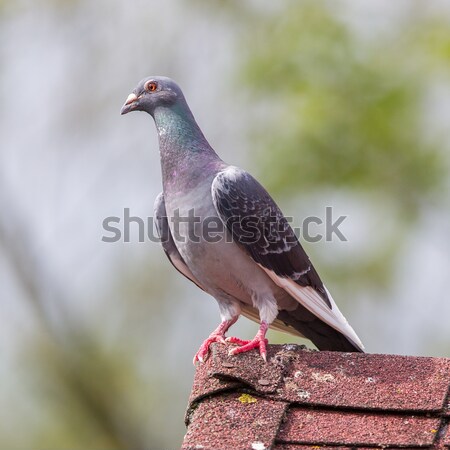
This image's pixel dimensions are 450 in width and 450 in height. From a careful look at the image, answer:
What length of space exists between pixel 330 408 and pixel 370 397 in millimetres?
187

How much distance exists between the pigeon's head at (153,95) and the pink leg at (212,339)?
1463mm

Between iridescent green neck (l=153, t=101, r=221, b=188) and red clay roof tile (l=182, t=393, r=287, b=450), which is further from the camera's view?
iridescent green neck (l=153, t=101, r=221, b=188)

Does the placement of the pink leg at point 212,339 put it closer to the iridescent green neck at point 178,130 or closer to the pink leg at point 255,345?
the pink leg at point 255,345

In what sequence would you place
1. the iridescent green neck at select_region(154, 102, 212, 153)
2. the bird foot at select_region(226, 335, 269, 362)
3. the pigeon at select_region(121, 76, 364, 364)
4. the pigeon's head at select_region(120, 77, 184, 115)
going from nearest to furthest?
the bird foot at select_region(226, 335, 269, 362)
the pigeon at select_region(121, 76, 364, 364)
the iridescent green neck at select_region(154, 102, 212, 153)
the pigeon's head at select_region(120, 77, 184, 115)

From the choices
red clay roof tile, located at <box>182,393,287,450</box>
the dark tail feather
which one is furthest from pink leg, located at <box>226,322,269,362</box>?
the dark tail feather

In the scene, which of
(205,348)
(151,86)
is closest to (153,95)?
(151,86)

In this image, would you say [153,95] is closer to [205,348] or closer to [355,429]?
[205,348]

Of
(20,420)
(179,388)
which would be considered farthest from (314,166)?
(20,420)

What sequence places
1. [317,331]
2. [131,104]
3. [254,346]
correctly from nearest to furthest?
[254,346] < [317,331] < [131,104]

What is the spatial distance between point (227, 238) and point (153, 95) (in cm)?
116

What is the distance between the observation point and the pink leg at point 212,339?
4.95m

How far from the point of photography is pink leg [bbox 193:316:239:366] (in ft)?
16.2

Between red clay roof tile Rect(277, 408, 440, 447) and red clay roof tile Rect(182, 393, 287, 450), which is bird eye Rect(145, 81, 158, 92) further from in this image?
red clay roof tile Rect(277, 408, 440, 447)

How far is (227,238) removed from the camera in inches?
219
